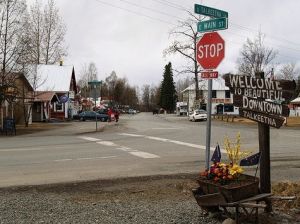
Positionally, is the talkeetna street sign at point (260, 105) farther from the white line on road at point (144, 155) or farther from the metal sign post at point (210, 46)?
the white line on road at point (144, 155)

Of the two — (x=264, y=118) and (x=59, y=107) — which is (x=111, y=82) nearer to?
(x=59, y=107)

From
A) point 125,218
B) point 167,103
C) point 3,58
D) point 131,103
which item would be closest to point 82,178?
point 125,218

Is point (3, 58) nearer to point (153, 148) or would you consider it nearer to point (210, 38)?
point (153, 148)

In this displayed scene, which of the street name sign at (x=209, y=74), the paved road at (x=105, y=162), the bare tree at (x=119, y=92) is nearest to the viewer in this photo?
the street name sign at (x=209, y=74)

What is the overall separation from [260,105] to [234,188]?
154 centimetres

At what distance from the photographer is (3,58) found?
3231 cm

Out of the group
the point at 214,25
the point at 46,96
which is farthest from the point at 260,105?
the point at 46,96

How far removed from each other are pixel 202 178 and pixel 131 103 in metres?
159

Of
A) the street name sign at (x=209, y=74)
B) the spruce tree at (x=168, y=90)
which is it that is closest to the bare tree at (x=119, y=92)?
the spruce tree at (x=168, y=90)

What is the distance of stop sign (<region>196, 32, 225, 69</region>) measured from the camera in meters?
7.29

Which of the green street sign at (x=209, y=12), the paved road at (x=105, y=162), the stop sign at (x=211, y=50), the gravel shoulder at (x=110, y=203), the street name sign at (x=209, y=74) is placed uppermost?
the green street sign at (x=209, y=12)

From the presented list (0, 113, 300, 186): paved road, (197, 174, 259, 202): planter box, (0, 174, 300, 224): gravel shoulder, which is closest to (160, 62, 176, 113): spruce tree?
(0, 113, 300, 186): paved road

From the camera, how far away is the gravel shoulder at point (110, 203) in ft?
21.1

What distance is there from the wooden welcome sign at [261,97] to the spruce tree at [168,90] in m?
130
